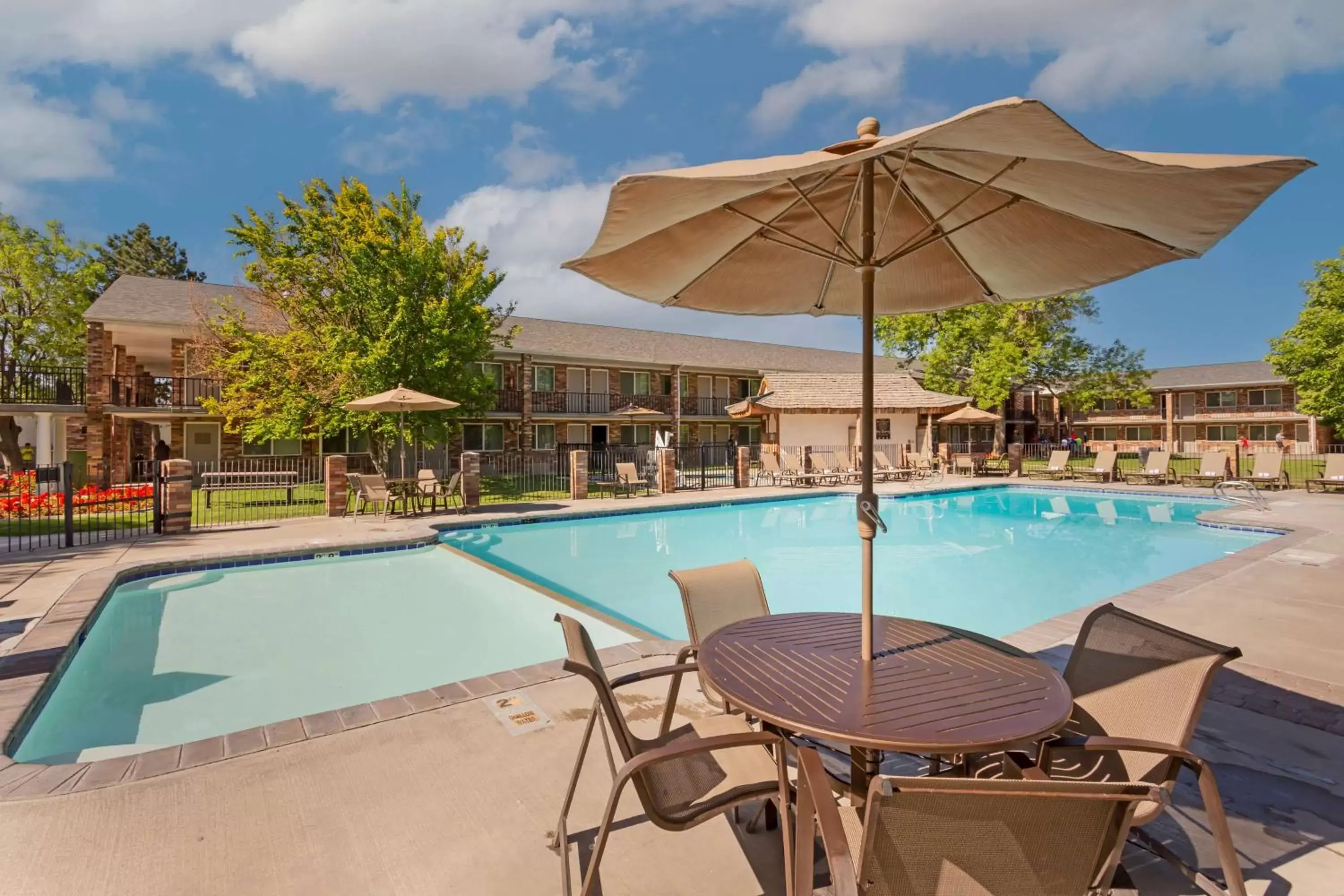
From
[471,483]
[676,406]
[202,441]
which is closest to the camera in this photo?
[471,483]

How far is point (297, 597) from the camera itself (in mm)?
7707

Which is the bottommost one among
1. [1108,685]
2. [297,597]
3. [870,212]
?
[297,597]

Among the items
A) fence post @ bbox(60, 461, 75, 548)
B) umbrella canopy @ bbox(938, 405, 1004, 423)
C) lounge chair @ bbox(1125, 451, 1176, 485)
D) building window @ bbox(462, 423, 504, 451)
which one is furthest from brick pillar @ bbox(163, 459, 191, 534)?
lounge chair @ bbox(1125, 451, 1176, 485)

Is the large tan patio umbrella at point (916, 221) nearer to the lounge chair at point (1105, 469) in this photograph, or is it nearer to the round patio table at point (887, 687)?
the round patio table at point (887, 687)

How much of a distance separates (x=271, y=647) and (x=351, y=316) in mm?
12104

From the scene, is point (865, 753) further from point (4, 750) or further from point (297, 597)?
point (297, 597)

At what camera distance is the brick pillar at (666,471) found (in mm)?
18266

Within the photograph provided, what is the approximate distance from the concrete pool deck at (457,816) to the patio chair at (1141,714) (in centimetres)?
45

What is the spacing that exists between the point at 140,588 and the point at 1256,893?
33.3ft

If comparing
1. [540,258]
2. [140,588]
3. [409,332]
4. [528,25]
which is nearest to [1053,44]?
[528,25]

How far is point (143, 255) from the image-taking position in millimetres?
47375

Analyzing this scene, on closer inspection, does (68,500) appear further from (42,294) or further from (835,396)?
(42,294)

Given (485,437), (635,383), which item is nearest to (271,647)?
(485,437)

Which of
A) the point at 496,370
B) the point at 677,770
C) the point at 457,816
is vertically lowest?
the point at 457,816
